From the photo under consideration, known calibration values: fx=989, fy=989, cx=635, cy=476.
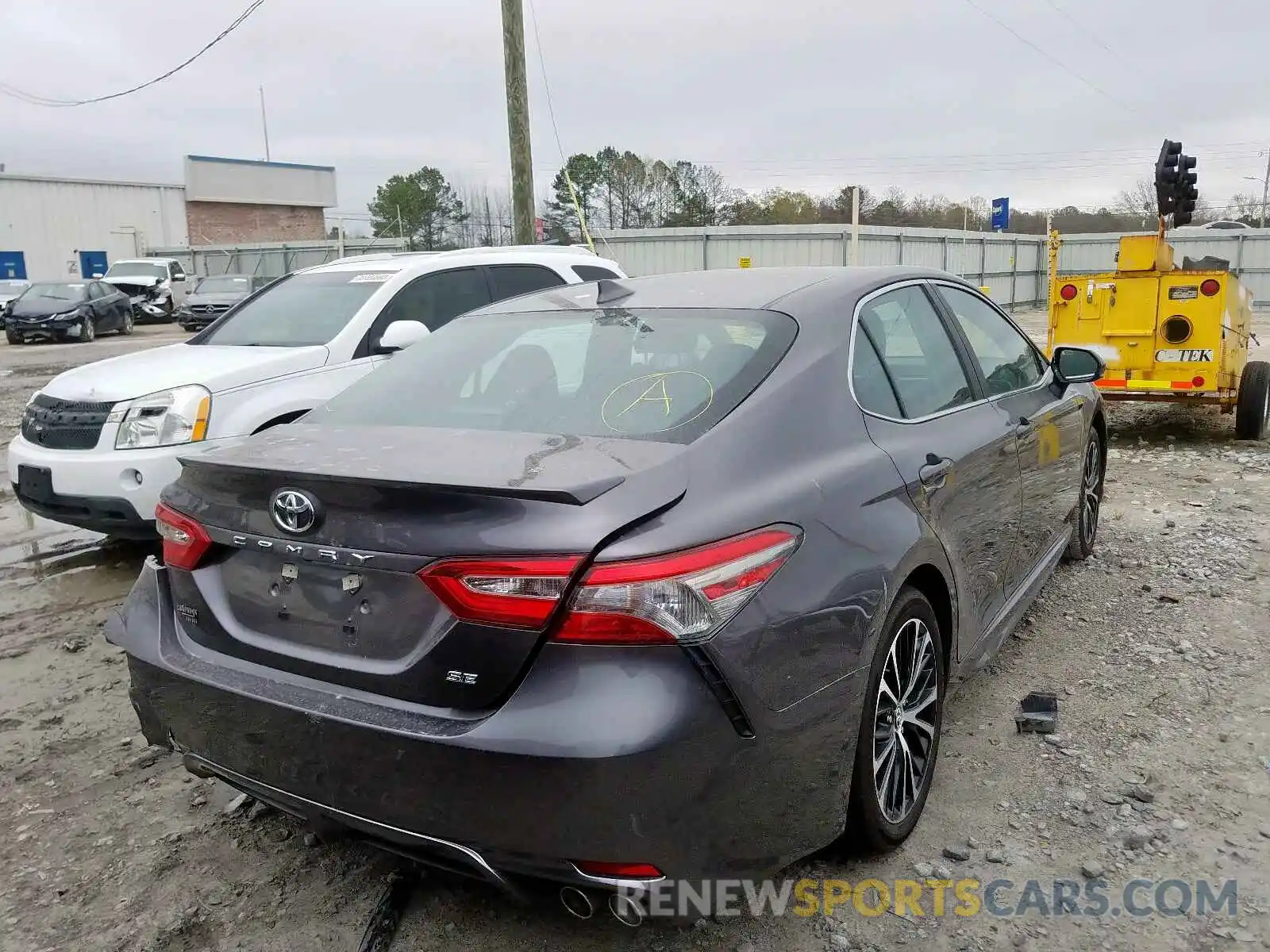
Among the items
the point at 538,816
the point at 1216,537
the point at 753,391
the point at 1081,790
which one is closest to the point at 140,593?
the point at 538,816

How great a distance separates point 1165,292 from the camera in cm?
889

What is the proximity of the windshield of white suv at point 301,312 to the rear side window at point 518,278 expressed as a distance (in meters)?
0.79

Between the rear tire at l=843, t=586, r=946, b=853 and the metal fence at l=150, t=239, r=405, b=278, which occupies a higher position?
the metal fence at l=150, t=239, r=405, b=278

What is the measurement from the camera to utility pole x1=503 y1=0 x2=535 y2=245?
12.5 meters

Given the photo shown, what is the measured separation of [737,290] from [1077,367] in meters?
2.23

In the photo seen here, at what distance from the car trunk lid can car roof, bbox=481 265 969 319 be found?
87cm

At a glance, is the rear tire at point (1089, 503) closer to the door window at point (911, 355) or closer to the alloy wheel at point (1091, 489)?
the alloy wheel at point (1091, 489)

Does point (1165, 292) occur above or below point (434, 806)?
above

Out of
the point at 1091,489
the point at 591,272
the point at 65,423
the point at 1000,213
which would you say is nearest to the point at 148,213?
the point at 1000,213

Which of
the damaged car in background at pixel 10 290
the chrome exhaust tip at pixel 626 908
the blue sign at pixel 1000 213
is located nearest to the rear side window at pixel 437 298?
the chrome exhaust tip at pixel 626 908

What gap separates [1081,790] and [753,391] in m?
1.78

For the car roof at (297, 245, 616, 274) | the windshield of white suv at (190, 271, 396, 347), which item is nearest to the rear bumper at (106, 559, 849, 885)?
the windshield of white suv at (190, 271, 396, 347)

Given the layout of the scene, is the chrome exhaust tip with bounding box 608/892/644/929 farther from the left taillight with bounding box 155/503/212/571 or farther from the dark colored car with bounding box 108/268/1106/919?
the left taillight with bounding box 155/503/212/571

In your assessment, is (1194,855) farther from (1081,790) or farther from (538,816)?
(538,816)
